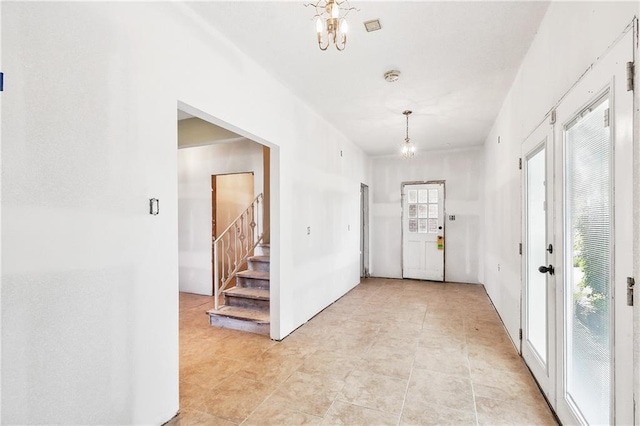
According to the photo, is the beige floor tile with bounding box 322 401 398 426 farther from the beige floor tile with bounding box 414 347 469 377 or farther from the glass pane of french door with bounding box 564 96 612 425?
the glass pane of french door with bounding box 564 96 612 425

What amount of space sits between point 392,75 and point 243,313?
327 centimetres

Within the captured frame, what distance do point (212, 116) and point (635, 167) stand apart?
2545 millimetres

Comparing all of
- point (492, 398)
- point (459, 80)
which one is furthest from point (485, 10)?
point (492, 398)

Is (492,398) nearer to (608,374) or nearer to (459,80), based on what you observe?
(608,374)

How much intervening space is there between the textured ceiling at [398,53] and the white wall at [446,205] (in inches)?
85.9

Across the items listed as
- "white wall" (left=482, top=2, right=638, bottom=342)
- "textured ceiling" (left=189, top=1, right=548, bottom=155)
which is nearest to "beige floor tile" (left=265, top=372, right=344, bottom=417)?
"white wall" (left=482, top=2, right=638, bottom=342)

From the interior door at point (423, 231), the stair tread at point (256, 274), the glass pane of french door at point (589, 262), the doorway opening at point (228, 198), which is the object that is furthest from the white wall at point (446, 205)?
the glass pane of french door at point (589, 262)

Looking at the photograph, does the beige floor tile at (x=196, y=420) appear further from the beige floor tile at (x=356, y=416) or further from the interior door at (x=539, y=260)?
the interior door at (x=539, y=260)

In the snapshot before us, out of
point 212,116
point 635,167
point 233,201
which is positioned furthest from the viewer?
point 233,201

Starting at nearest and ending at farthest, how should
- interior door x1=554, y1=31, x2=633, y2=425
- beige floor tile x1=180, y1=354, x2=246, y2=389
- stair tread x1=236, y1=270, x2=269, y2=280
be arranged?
interior door x1=554, y1=31, x2=633, y2=425 → beige floor tile x1=180, y1=354, x2=246, y2=389 → stair tread x1=236, y1=270, x2=269, y2=280

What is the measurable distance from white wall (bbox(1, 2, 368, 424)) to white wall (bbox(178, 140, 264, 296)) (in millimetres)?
2925

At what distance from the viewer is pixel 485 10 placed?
2.25 metres

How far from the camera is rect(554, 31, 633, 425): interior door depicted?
130 cm

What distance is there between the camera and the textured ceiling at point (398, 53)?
2.27 metres
